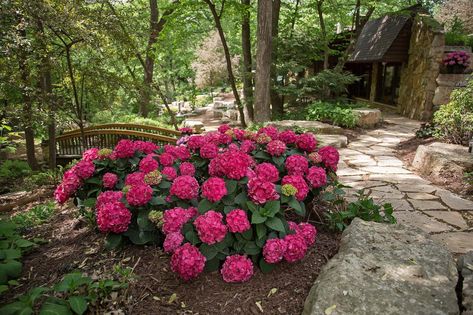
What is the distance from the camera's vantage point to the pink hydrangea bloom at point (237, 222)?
185cm

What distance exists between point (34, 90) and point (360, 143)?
239 inches

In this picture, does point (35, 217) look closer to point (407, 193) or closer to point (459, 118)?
point (407, 193)

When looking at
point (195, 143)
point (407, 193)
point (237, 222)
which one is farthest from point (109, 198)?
point (407, 193)

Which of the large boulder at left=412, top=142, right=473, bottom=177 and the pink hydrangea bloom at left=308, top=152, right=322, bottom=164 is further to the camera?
the large boulder at left=412, top=142, right=473, bottom=177

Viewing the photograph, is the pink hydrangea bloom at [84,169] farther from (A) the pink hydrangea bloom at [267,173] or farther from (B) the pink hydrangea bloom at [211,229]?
(A) the pink hydrangea bloom at [267,173]

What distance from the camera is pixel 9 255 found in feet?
6.59

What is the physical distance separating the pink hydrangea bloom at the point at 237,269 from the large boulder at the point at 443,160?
12.3 ft

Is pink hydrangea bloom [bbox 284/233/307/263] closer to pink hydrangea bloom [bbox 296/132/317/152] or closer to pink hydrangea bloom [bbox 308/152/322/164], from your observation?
pink hydrangea bloom [bbox 308/152/322/164]

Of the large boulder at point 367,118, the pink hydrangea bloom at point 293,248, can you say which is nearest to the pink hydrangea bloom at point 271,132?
the pink hydrangea bloom at point 293,248

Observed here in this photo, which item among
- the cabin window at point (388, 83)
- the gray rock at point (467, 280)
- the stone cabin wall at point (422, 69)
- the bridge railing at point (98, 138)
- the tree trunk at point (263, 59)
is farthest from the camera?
the cabin window at point (388, 83)

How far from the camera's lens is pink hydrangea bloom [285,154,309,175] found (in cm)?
236

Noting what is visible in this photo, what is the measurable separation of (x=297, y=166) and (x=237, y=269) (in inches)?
35.0

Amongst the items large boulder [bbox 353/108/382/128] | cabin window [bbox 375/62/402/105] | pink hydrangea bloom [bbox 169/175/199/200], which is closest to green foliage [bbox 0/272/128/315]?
pink hydrangea bloom [bbox 169/175/199/200]

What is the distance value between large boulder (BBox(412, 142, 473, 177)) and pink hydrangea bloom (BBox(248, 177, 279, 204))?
3550 millimetres
